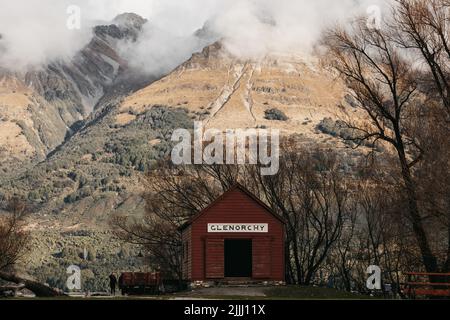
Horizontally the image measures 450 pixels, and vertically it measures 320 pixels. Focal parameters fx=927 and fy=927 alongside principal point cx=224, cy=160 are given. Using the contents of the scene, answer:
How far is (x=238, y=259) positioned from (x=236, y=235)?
6.22 meters

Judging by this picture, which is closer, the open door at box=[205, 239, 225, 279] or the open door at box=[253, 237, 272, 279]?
the open door at box=[205, 239, 225, 279]

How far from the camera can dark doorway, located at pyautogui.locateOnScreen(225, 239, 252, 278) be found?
6719cm

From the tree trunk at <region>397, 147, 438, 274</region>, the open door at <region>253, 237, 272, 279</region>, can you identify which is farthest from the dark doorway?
the tree trunk at <region>397, 147, 438, 274</region>

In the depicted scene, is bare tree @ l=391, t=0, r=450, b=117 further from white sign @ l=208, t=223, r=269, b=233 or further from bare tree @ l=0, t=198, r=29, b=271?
bare tree @ l=0, t=198, r=29, b=271

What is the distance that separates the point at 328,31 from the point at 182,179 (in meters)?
34.6

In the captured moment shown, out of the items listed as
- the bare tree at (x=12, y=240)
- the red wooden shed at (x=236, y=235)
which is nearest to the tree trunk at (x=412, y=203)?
the red wooden shed at (x=236, y=235)

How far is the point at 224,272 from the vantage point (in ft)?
214

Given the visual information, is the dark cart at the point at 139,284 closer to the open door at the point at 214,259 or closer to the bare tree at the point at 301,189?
the open door at the point at 214,259

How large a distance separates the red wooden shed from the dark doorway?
149 cm

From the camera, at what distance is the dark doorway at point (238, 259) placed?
67188mm

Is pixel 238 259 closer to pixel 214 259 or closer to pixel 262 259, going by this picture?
pixel 262 259
